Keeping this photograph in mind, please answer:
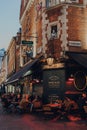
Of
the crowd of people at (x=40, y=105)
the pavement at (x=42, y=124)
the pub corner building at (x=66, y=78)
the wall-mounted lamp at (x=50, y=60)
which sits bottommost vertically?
the pavement at (x=42, y=124)

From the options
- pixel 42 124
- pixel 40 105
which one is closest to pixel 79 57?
pixel 40 105

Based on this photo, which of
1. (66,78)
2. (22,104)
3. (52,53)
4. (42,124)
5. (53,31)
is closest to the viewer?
(42,124)

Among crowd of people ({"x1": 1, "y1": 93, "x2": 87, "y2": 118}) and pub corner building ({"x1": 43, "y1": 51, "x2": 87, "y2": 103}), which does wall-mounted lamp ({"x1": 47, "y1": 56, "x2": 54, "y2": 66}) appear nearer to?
pub corner building ({"x1": 43, "y1": 51, "x2": 87, "y2": 103})

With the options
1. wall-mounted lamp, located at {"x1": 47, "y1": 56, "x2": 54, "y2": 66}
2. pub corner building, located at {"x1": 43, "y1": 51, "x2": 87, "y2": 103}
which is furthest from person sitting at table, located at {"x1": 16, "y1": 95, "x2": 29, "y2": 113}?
wall-mounted lamp, located at {"x1": 47, "y1": 56, "x2": 54, "y2": 66}

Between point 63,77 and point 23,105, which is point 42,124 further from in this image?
point 63,77

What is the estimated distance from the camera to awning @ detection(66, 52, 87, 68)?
20.2 m

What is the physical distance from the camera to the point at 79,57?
21531 millimetres

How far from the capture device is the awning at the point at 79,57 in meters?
20.2

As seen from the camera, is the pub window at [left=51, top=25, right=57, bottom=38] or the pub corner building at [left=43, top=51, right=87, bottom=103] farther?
the pub window at [left=51, top=25, right=57, bottom=38]

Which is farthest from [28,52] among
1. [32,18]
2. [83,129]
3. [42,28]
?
[83,129]

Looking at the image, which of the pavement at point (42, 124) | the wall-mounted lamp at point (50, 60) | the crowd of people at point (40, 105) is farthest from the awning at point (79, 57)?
the pavement at point (42, 124)

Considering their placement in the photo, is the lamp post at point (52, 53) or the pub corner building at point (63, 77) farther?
the lamp post at point (52, 53)

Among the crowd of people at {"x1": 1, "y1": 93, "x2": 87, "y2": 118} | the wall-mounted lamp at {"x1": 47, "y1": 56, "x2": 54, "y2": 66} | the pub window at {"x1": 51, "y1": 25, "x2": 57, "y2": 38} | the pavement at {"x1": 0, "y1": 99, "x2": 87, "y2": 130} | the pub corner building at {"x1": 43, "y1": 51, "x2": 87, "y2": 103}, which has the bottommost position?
the pavement at {"x1": 0, "y1": 99, "x2": 87, "y2": 130}

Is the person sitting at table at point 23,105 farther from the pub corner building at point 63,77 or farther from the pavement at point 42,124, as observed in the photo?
the pavement at point 42,124
